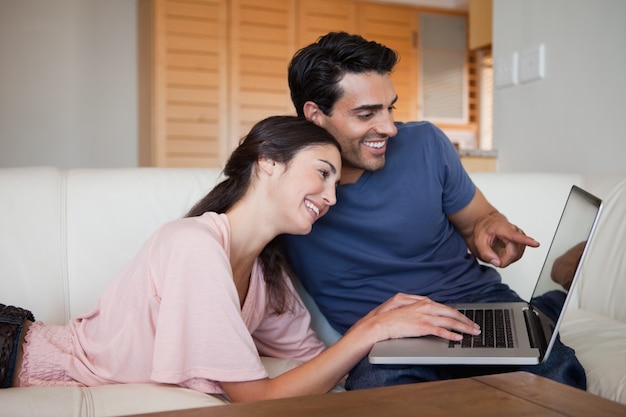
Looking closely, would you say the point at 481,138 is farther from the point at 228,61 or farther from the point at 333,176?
the point at 333,176

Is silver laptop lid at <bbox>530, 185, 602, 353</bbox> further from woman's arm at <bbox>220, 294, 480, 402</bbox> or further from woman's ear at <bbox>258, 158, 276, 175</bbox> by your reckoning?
woman's ear at <bbox>258, 158, 276, 175</bbox>

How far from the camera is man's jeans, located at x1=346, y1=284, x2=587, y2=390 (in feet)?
3.70

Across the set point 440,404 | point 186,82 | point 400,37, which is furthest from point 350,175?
point 400,37

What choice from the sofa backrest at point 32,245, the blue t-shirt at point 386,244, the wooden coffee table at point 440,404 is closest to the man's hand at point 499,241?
the blue t-shirt at point 386,244

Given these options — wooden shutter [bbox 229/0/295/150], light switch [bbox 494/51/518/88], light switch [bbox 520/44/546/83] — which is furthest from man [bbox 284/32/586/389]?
wooden shutter [bbox 229/0/295/150]

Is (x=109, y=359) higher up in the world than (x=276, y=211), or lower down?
lower down

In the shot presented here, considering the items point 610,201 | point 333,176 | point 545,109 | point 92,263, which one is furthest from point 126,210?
point 545,109

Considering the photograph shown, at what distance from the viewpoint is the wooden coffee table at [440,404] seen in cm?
64

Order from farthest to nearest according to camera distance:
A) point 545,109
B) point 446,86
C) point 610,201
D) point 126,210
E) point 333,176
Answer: point 446,86 < point 545,109 < point 610,201 < point 126,210 < point 333,176

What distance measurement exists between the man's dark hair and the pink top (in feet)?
1.63

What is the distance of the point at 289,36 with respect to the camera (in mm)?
4812

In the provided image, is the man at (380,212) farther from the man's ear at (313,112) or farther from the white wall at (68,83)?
the white wall at (68,83)

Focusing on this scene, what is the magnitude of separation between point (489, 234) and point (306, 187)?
1.54 ft

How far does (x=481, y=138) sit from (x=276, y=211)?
15.1 feet
